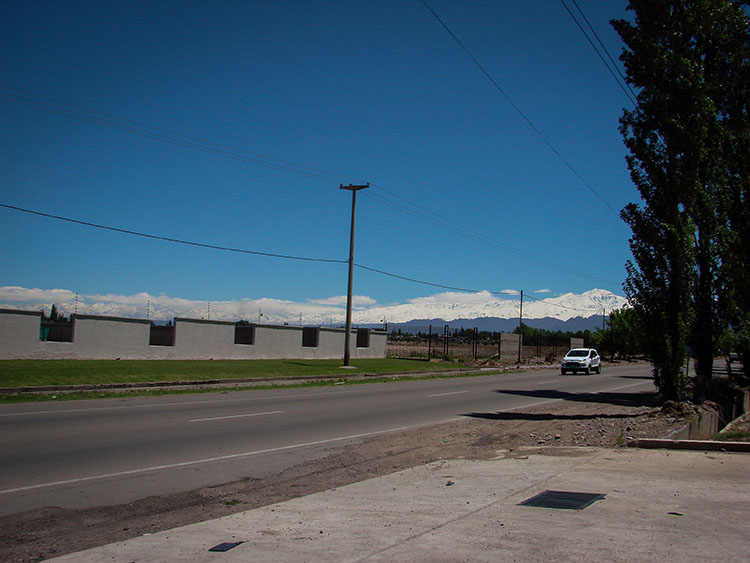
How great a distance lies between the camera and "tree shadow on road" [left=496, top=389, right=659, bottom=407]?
20.0 meters

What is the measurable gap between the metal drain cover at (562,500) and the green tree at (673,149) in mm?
11927

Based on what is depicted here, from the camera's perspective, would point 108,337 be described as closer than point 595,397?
No

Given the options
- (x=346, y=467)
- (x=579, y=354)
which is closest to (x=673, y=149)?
(x=346, y=467)

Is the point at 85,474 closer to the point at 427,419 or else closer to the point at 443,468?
the point at 443,468

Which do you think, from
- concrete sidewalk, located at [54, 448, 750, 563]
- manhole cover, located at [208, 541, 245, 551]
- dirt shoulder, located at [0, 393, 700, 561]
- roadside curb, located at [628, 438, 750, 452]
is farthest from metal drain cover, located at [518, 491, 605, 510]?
roadside curb, located at [628, 438, 750, 452]

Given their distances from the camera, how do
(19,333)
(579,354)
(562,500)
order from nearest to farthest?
1. (562,500)
2. (19,333)
3. (579,354)

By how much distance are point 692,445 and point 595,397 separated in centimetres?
1323

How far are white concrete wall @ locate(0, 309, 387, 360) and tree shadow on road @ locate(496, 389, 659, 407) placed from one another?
61.8 ft

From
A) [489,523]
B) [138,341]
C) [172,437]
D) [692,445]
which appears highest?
[138,341]

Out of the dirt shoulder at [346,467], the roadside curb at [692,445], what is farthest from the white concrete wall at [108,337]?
the roadside curb at [692,445]

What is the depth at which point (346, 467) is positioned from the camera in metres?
9.23

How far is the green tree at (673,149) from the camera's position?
1723 cm

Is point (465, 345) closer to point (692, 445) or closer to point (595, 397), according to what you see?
point (595, 397)

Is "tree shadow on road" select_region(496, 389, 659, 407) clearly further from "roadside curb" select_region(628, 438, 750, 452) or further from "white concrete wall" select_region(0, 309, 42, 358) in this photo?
"white concrete wall" select_region(0, 309, 42, 358)
